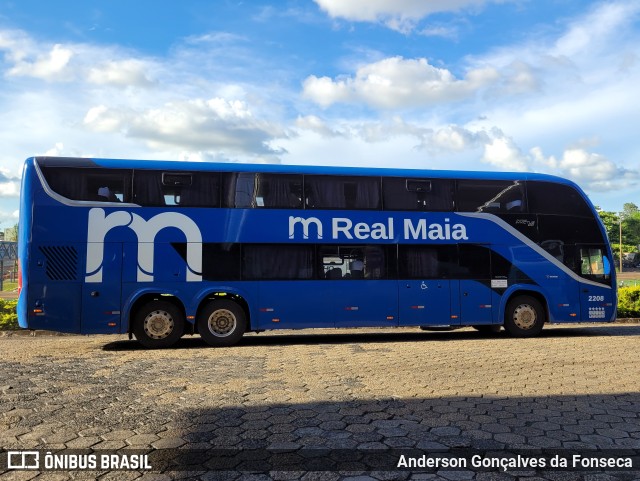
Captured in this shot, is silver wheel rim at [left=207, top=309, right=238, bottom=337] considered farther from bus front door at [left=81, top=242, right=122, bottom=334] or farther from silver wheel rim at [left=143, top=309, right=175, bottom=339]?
bus front door at [left=81, top=242, right=122, bottom=334]

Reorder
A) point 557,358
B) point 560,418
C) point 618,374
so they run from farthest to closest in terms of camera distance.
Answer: point 557,358
point 618,374
point 560,418

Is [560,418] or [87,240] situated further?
[87,240]

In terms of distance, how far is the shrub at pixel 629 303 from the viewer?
17156 mm

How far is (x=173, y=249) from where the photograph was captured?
10781 mm

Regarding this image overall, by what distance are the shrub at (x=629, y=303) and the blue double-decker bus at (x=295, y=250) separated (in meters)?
5.53

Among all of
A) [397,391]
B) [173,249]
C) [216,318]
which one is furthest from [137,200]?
[397,391]

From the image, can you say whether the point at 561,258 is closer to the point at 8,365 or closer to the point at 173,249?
the point at 173,249

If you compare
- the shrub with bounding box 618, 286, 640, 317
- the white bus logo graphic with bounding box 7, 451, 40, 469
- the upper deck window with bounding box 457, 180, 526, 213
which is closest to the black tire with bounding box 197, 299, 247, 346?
the upper deck window with bounding box 457, 180, 526, 213

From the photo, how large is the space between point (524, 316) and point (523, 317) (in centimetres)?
4

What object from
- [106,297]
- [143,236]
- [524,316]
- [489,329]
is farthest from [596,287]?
[106,297]

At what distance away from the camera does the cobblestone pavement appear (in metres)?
4.13

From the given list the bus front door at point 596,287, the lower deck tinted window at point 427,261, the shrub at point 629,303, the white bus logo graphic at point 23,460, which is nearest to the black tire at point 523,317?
the bus front door at point 596,287

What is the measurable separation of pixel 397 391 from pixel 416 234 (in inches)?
246

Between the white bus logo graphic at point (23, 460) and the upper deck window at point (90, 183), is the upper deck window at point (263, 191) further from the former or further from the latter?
the white bus logo graphic at point (23, 460)
